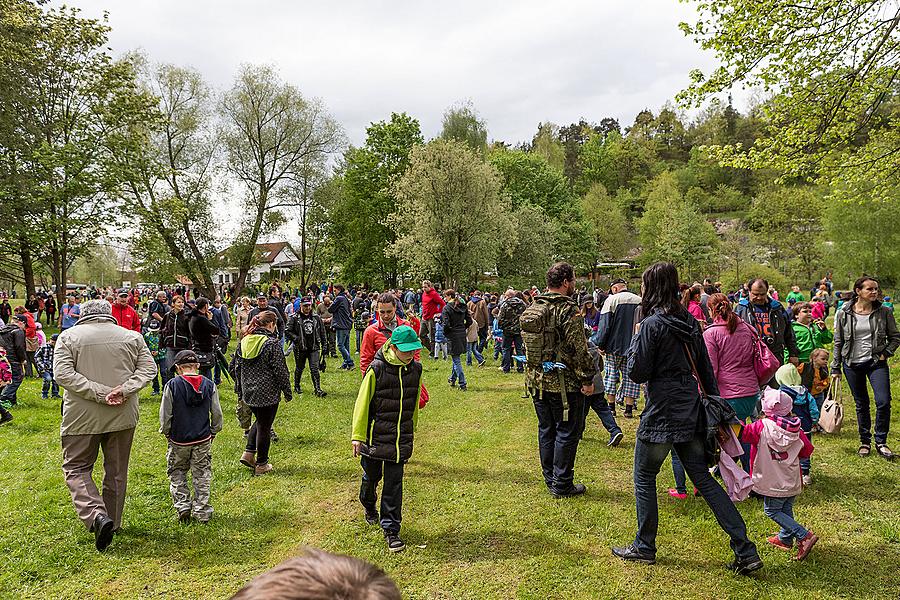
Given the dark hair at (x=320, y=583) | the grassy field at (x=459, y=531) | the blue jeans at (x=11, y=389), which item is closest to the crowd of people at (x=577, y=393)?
the grassy field at (x=459, y=531)

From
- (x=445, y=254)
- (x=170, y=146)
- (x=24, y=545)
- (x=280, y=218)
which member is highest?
(x=170, y=146)

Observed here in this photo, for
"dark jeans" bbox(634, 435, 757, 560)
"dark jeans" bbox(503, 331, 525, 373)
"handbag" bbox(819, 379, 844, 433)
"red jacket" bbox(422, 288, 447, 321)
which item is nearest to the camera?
"dark jeans" bbox(634, 435, 757, 560)

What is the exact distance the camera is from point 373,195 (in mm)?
39094

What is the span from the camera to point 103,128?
21.9 meters

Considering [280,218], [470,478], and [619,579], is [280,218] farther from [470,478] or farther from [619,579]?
[619,579]

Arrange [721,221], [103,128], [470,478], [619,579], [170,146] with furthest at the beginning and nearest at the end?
[721,221]
[170,146]
[103,128]
[470,478]
[619,579]


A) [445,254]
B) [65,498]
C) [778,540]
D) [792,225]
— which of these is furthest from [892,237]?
[65,498]

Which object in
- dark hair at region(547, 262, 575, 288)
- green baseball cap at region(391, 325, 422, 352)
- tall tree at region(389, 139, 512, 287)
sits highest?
tall tree at region(389, 139, 512, 287)

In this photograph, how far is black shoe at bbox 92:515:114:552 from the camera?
14.6 feet

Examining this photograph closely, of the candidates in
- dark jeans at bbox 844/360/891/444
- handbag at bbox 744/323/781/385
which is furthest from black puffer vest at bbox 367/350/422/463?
dark jeans at bbox 844/360/891/444

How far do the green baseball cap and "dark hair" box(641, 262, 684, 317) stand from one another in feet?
6.31

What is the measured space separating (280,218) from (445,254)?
11.5m

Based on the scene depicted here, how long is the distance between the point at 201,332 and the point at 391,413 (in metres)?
5.45

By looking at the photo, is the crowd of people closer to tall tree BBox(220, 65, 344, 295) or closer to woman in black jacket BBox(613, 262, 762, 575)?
woman in black jacket BBox(613, 262, 762, 575)
